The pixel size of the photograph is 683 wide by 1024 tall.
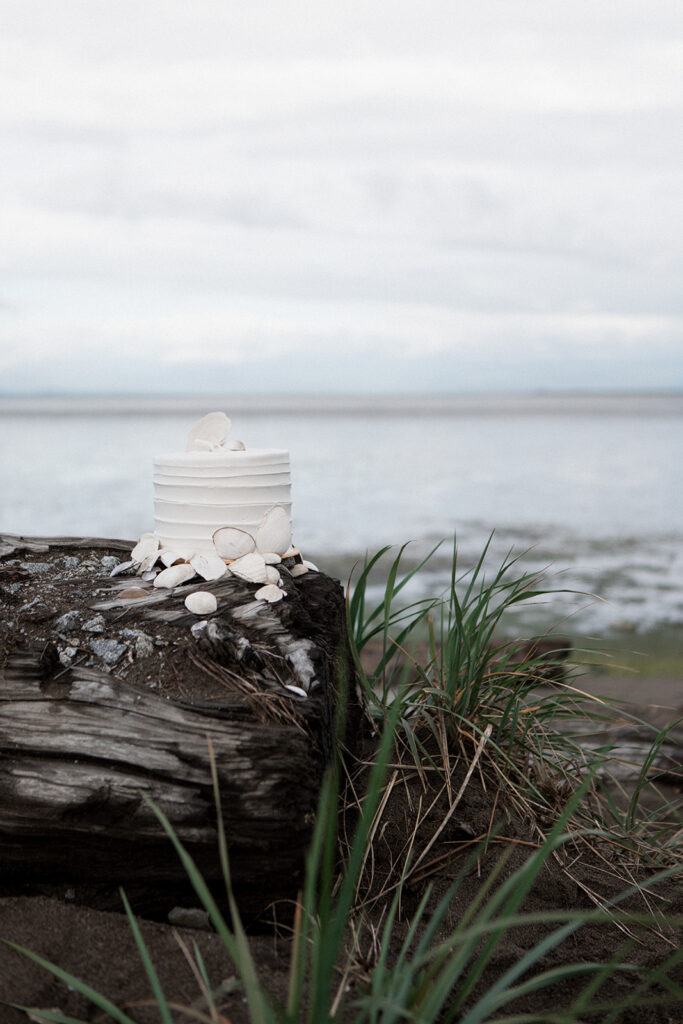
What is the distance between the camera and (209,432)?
3455 mm

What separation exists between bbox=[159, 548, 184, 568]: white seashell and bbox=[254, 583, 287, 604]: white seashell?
397mm

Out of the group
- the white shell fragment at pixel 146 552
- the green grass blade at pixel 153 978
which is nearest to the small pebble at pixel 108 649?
the white shell fragment at pixel 146 552

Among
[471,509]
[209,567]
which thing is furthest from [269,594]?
[471,509]

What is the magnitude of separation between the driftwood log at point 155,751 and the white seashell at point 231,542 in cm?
41

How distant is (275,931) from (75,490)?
1513 centimetres

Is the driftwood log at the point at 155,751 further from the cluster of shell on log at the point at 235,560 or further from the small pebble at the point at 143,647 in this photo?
the cluster of shell on log at the point at 235,560

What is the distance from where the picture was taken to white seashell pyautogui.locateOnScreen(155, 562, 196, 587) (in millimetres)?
2986

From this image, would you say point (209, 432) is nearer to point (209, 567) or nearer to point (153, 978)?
point (209, 567)

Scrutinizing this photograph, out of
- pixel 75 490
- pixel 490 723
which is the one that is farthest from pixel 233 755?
pixel 75 490

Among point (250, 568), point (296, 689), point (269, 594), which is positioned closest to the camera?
point (296, 689)

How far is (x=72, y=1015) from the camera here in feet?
6.25

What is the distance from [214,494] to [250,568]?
0.32m

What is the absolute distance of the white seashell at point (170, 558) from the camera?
124 inches

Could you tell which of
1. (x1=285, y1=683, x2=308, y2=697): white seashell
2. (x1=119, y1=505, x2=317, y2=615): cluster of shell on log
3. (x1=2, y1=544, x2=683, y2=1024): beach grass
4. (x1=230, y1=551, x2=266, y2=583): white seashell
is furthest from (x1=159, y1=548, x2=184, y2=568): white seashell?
(x1=285, y1=683, x2=308, y2=697): white seashell
